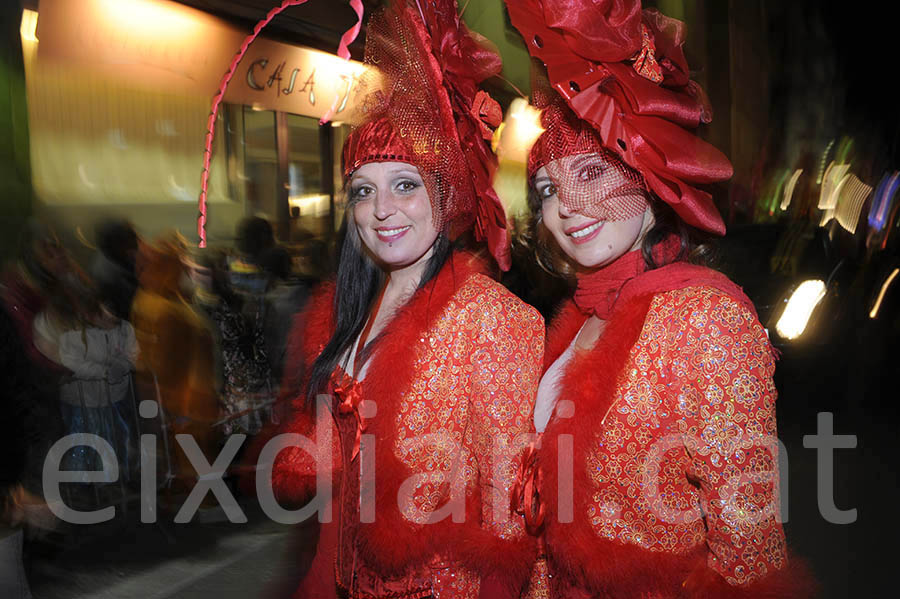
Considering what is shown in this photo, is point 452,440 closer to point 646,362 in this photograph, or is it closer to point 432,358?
point 432,358

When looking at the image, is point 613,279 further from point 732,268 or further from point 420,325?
point 732,268

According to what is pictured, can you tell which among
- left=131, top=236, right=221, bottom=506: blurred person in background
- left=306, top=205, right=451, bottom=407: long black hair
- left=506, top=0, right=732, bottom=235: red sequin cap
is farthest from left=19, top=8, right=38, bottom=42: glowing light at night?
left=506, top=0, right=732, bottom=235: red sequin cap

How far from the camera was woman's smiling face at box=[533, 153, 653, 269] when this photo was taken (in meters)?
1.19

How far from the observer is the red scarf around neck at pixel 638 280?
111cm

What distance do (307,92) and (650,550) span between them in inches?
143

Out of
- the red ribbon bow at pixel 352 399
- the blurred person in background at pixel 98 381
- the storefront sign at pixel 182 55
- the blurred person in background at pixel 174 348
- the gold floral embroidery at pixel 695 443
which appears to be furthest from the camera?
the storefront sign at pixel 182 55

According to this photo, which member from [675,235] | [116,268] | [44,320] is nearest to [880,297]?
[675,235]

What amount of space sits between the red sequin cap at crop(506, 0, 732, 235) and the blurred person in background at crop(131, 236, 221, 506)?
2.88 m

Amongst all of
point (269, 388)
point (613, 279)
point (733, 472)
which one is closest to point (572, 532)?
point (733, 472)

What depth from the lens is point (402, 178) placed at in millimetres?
1398

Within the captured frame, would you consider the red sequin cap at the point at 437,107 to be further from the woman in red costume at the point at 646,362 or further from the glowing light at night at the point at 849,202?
the glowing light at night at the point at 849,202

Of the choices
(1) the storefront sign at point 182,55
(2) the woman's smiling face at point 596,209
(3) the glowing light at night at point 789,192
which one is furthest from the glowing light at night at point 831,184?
(2) the woman's smiling face at point 596,209

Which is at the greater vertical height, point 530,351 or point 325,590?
point 530,351

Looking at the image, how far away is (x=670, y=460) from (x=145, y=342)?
308cm
